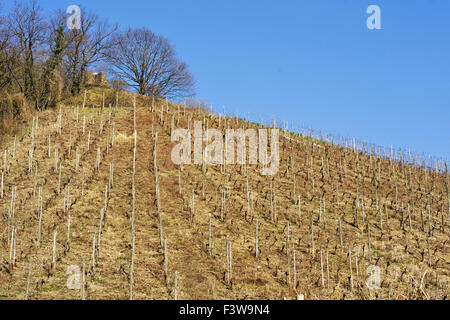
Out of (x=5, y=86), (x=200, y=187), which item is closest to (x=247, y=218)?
(x=200, y=187)

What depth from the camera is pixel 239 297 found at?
12.5m

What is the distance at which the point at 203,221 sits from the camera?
674 inches

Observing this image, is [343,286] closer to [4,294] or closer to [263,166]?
[4,294]

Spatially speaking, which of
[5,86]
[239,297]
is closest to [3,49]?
[5,86]

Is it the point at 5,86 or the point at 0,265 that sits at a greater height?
the point at 5,86

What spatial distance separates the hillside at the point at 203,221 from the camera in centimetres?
1322

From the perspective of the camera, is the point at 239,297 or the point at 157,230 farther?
the point at 157,230

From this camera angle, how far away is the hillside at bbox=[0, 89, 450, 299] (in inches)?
520

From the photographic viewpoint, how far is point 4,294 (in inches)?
456

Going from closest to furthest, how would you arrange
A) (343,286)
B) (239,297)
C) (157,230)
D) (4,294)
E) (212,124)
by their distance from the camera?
(4,294) → (239,297) → (343,286) → (157,230) → (212,124)

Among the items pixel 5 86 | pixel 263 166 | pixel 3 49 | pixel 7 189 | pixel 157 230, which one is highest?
pixel 3 49

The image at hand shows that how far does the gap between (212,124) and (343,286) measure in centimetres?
1631

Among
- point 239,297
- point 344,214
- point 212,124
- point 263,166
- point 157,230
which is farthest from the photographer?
point 212,124
